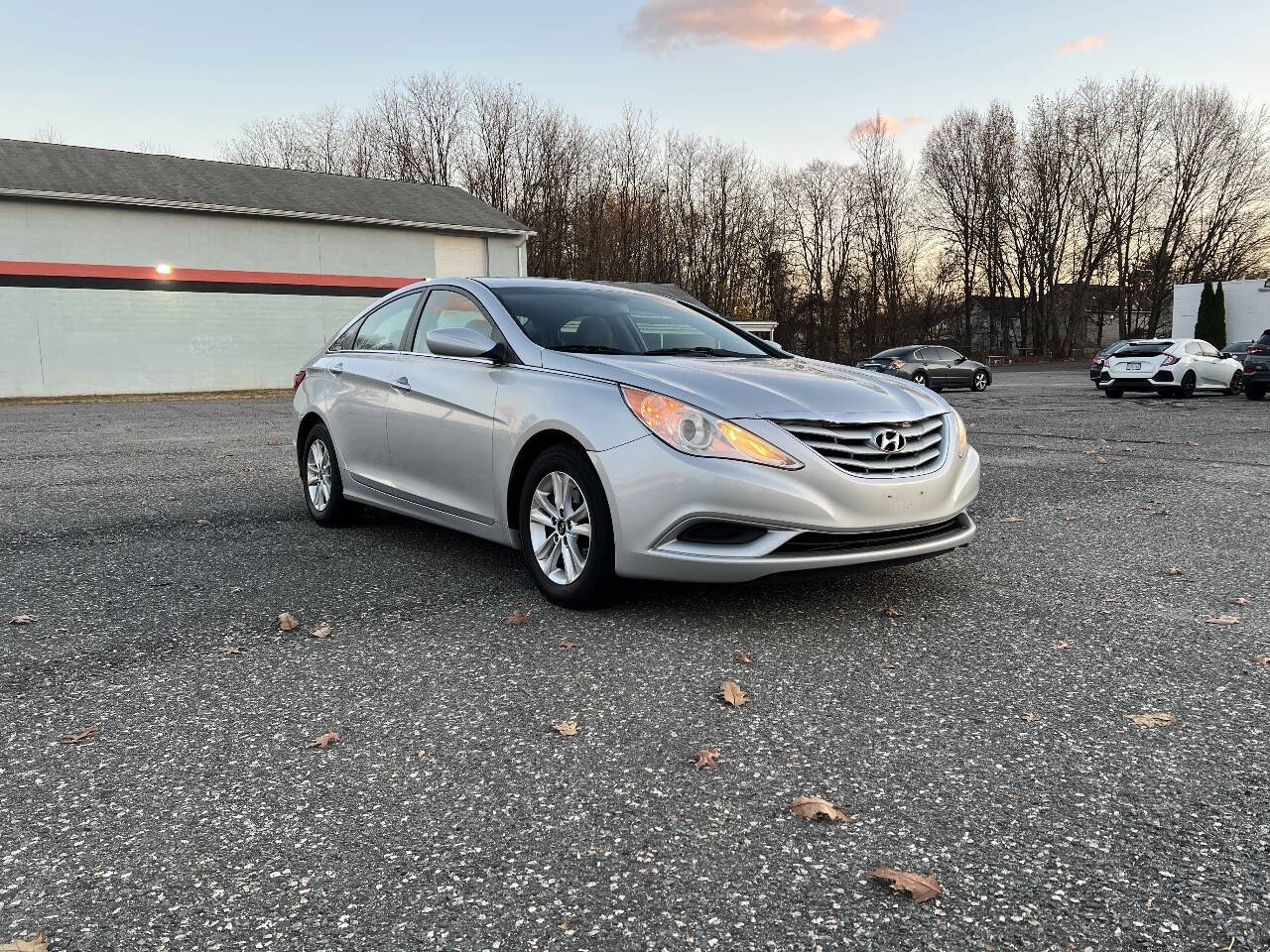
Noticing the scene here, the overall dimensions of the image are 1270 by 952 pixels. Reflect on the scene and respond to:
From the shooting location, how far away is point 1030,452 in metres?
11.4

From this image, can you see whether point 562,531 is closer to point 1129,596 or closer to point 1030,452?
point 1129,596

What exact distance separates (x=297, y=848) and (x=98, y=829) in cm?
58

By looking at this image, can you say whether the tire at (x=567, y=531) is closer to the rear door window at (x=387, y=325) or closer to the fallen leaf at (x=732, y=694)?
the fallen leaf at (x=732, y=694)

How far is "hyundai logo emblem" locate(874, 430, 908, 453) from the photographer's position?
13.9ft

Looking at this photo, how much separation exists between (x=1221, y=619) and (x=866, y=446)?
185 cm

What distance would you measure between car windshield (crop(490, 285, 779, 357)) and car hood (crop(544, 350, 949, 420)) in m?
0.26

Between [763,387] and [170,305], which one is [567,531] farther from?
[170,305]

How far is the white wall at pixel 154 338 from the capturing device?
27.1m

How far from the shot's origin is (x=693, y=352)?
5.27 meters

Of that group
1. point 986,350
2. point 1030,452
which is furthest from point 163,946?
point 986,350

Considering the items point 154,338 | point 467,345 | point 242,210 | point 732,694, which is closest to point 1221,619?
point 732,694

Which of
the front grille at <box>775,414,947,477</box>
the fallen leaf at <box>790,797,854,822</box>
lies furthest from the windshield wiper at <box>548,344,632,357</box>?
the fallen leaf at <box>790,797,854,822</box>

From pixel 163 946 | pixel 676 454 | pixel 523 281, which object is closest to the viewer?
pixel 163 946

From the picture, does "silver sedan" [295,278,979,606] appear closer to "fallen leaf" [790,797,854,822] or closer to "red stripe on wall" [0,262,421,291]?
"fallen leaf" [790,797,854,822]
